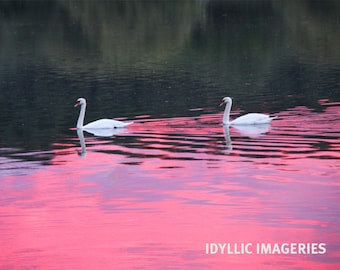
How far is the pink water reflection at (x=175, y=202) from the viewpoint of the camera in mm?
15586

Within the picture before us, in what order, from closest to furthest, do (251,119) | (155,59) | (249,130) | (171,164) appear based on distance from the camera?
(171,164), (249,130), (251,119), (155,59)

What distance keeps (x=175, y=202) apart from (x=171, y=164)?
136 inches

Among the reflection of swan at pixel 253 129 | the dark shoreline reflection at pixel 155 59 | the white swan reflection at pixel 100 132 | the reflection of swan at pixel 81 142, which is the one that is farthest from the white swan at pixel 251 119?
the reflection of swan at pixel 81 142

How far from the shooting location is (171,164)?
2194 cm

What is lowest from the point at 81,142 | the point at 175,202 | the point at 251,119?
the point at 175,202

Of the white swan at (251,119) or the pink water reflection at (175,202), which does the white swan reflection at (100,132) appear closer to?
the pink water reflection at (175,202)

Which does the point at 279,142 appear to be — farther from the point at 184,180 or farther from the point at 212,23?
the point at 212,23

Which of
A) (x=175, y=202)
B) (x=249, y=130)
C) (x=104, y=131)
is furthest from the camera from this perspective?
(x=104, y=131)

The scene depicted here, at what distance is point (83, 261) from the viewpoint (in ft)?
50.5

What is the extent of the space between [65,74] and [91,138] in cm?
1733

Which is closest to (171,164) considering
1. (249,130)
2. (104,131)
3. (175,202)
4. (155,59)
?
(175,202)

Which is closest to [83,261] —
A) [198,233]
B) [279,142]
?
[198,233]

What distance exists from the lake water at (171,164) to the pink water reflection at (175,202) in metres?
0.03

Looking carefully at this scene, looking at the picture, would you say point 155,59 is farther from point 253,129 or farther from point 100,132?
point 253,129
